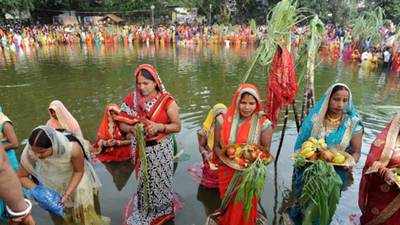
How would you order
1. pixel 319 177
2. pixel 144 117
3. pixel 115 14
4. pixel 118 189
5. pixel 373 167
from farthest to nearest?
pixel 115 14, pixel 118 189, pixel 144 117, pixel 373 167, pixel 319 177

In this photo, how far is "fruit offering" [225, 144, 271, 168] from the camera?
3.69 meters

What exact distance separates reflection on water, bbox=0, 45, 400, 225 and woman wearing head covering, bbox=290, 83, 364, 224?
122 centimetres

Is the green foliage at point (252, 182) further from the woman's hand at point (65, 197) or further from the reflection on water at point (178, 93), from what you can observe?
the woman's hand at point (65, 197)

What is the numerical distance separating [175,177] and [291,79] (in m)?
2.21

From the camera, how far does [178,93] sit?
12.1m

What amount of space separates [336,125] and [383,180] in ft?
2.23

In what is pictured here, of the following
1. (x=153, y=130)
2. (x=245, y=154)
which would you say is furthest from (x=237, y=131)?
(x=153, y=130)

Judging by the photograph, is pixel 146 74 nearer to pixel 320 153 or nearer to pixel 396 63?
pixel 320 153

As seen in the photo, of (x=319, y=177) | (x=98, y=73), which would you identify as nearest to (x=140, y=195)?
(x=319, y=177)

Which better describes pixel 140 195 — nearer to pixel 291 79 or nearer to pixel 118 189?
pixel 118 189

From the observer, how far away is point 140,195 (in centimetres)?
432

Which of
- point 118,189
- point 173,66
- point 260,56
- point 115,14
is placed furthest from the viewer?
point 115,14

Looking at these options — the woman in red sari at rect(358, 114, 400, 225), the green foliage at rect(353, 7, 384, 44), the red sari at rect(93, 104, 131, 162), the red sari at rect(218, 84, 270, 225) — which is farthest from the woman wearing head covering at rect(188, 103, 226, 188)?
the green foliage at rect(353, 7, 384, 44)

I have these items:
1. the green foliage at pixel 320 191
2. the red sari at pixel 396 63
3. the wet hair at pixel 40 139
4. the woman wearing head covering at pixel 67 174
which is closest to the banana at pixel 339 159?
the green foliage at pixel 320 191
